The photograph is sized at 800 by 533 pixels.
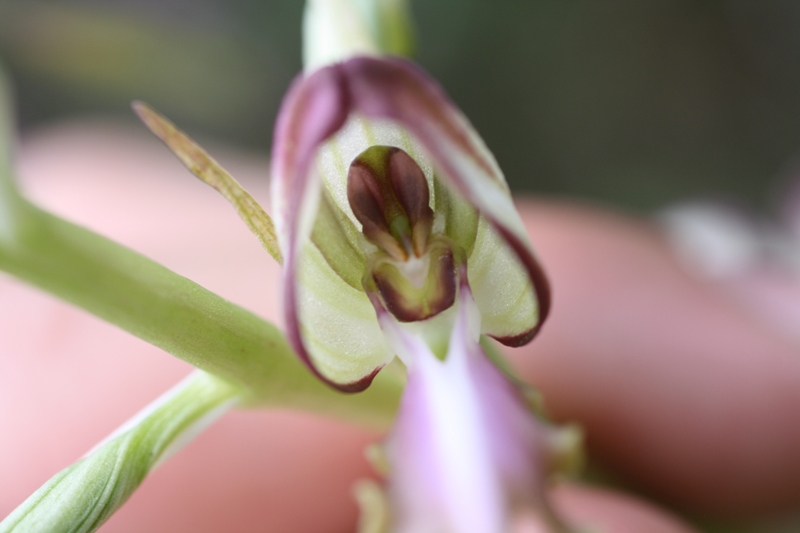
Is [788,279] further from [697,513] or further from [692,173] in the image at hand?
[692,173]

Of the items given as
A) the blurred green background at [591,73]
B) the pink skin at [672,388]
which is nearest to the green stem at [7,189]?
the pink skin at [672,388]

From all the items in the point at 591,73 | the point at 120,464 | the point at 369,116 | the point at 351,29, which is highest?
the point at 591,73

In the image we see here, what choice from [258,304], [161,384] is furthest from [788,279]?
[161,384]

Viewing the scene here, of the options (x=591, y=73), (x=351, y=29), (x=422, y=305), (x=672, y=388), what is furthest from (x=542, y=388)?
(x=591, y=73)

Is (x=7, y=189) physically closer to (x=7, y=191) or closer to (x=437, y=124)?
(x=7, y=191)

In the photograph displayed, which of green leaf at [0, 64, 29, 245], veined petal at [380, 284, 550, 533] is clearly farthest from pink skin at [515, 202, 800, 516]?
green leaf at [0, 64, 29, 245]

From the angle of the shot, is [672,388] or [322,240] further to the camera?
[672,388]
